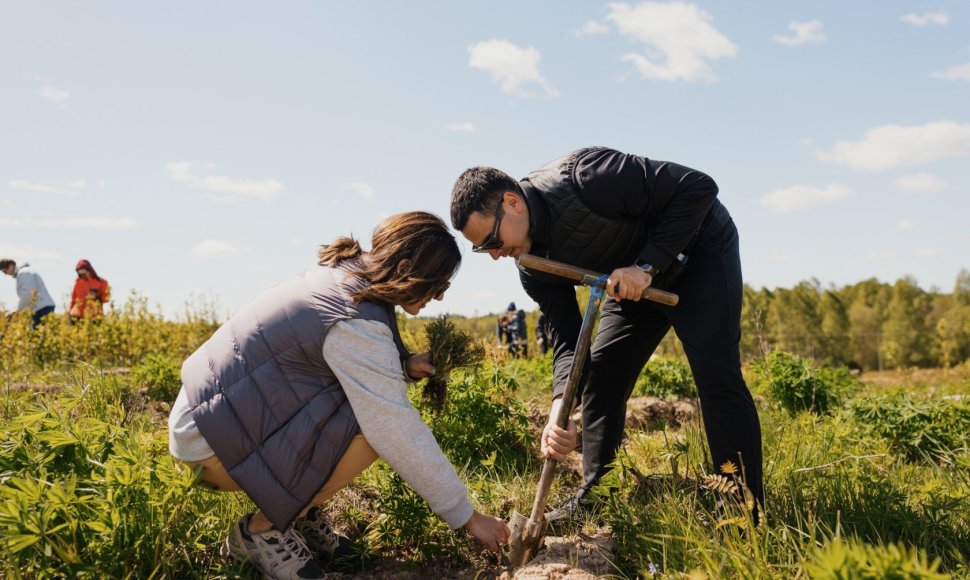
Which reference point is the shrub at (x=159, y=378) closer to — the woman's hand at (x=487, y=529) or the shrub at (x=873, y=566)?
the woman's hand at (x=487, y=529)

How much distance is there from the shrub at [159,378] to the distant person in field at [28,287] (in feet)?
15.6

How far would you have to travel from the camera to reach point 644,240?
283 cm

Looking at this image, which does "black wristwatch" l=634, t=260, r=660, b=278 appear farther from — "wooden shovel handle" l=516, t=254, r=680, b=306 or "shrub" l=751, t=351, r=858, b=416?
"shrub" l=751, t=351, r=858, b=416

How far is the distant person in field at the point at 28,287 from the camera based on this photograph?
9.07m

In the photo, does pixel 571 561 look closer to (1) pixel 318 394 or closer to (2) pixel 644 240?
(1) pixel 318 394

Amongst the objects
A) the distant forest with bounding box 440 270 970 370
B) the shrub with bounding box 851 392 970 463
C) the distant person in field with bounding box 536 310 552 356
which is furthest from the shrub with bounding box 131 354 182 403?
the distant forest with bounding box 440 270 970 370

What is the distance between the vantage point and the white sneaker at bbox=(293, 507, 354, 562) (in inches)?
106

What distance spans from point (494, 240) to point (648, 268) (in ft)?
2.02

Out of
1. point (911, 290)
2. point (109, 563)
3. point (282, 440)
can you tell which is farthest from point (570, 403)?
point (911, 290)

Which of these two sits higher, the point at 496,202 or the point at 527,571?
the point at 496,202

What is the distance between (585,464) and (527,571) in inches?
35.3

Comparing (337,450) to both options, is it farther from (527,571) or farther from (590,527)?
(590,527)

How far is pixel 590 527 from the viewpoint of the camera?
9.00 feet

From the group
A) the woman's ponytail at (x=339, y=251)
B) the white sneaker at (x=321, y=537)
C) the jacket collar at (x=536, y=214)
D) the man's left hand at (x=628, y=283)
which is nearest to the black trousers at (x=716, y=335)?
the man's left hand at (x=628, y=283)
